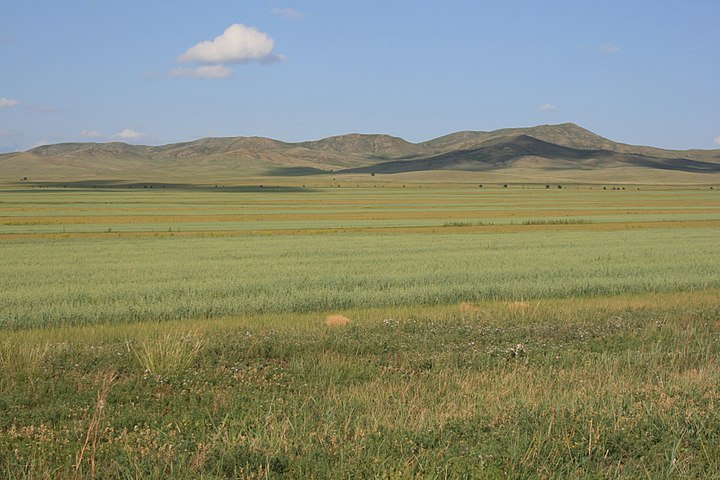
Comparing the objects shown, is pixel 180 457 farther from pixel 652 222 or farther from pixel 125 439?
pixel 652 222

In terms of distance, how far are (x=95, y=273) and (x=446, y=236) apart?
71.8ft

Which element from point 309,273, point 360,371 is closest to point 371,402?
point 360,371

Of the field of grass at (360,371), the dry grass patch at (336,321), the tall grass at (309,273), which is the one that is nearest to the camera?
the field of grass at (360,371)

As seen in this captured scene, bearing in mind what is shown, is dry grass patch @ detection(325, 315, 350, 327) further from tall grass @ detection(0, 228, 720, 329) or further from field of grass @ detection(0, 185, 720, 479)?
tall grass @ detection(0, 228, 720, 329)

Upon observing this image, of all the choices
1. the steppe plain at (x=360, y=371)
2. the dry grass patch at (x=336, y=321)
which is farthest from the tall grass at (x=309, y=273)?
the dry grass patch at (x=336, y=321)

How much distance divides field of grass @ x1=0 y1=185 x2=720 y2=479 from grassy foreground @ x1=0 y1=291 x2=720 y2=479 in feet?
0.11

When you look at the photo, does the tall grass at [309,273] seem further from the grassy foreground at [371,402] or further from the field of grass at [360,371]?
the grassy foreground at [371,402]

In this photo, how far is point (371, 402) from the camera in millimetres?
8469

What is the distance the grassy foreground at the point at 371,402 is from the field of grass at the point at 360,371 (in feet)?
0.11

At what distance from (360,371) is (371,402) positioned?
1.76 metres

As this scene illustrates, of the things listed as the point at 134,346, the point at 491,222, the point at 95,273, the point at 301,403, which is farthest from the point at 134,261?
the point at 491,222

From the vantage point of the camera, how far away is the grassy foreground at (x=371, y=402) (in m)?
6.57

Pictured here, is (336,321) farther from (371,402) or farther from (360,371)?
(371,402)

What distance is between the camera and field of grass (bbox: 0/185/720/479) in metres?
6.70
